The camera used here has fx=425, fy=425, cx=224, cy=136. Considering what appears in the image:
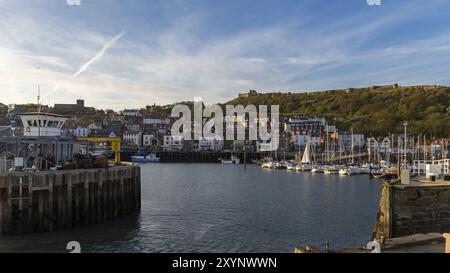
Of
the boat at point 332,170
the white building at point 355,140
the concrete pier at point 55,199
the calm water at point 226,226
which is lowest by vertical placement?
the calm water at point 226,226

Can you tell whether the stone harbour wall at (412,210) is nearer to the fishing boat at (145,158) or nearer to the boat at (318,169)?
the boat at (318,169)

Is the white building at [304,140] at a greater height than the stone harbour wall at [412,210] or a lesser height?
greater

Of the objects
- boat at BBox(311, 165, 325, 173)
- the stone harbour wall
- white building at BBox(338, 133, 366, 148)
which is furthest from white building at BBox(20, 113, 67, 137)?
white building at BBox(338, 133, 366, 148)

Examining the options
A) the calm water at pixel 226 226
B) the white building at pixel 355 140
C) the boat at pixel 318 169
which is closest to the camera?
the calm water at pixel 226 226

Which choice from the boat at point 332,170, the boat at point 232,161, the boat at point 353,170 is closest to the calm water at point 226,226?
the boat at point 353,170

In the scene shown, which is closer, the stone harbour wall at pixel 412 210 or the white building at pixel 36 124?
the stone harbour wall at pixel 412 210

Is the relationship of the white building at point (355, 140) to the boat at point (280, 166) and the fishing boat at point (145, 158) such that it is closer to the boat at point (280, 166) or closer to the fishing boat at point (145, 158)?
the boat at point (280, 166)

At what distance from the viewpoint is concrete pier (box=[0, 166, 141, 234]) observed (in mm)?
28375

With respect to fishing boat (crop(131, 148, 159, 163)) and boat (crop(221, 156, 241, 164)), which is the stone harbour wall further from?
fishing boat (crop(131, 148, 159, 163))

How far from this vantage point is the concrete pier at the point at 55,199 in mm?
28375

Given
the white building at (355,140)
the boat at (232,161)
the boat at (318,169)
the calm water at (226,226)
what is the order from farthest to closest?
the white building at (355,140)
the boat at (232,161)
the boat at (318,169)
the calm water at (226,226)

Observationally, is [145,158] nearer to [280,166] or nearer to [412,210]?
[280,166]
